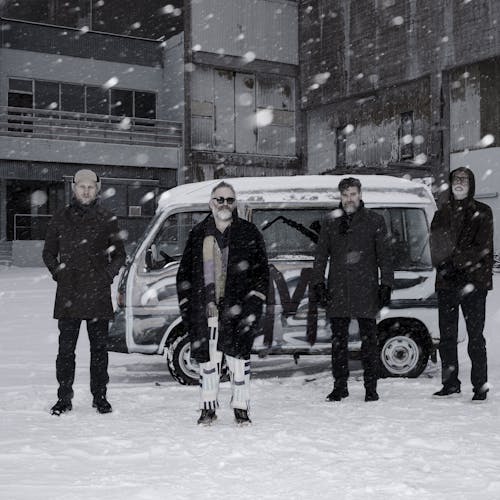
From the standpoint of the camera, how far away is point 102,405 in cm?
598

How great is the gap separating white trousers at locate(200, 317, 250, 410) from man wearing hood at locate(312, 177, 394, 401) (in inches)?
42.2

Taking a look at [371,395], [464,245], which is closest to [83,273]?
[371,395]

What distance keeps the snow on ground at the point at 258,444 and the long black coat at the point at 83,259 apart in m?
0.80

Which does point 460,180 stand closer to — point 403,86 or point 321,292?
point 321,292

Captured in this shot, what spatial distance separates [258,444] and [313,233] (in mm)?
2979

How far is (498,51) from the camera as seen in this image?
2389cm

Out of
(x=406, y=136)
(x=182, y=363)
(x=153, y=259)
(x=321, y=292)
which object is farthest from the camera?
(x=406, y=136)

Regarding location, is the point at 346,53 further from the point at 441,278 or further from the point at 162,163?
the point at 441,278

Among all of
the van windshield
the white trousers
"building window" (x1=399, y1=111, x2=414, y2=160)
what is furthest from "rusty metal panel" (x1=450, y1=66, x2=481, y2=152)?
the white trousers

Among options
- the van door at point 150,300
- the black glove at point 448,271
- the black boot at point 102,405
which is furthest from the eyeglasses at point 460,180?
the black boot at point 102,405

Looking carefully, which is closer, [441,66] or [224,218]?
[224,218]

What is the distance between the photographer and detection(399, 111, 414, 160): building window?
2725 cm

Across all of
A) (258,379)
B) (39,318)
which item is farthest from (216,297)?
(39,318)

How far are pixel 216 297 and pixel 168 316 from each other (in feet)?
6.12
